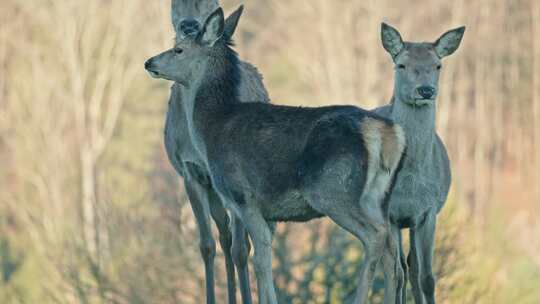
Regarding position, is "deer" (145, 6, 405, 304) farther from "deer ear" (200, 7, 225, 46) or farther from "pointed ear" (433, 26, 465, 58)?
"pointed ear" (433, 26, 465, 58)

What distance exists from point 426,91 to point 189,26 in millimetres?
Answer: 2257

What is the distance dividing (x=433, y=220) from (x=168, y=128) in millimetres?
2542

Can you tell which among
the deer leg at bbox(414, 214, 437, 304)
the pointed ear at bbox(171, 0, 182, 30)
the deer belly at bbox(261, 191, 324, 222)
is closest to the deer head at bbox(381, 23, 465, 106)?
the deer leg at bbox(414, 214, 437, 304)

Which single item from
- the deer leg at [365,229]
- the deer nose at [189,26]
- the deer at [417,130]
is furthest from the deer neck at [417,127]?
the deer nose at [189,26]

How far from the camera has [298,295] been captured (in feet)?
52.0

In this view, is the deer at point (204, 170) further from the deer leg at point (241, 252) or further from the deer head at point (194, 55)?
the deer head at point (194, 55)

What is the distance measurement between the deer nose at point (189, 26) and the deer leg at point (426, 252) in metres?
2.46

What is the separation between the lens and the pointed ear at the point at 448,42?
36.7 ft

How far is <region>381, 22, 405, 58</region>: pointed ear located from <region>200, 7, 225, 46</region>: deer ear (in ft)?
4.20

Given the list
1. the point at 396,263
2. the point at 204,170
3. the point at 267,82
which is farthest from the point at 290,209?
the point at 267,82

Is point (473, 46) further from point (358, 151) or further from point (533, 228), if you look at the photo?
point (358, 151)

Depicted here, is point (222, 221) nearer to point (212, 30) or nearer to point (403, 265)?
point (403, 265)

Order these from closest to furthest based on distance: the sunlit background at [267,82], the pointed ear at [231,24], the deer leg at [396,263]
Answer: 1. the deer leg at [396,263]
2. the pointed ear at [231,24]
3. the sunlit background at [267,82]

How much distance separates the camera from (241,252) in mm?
11453
